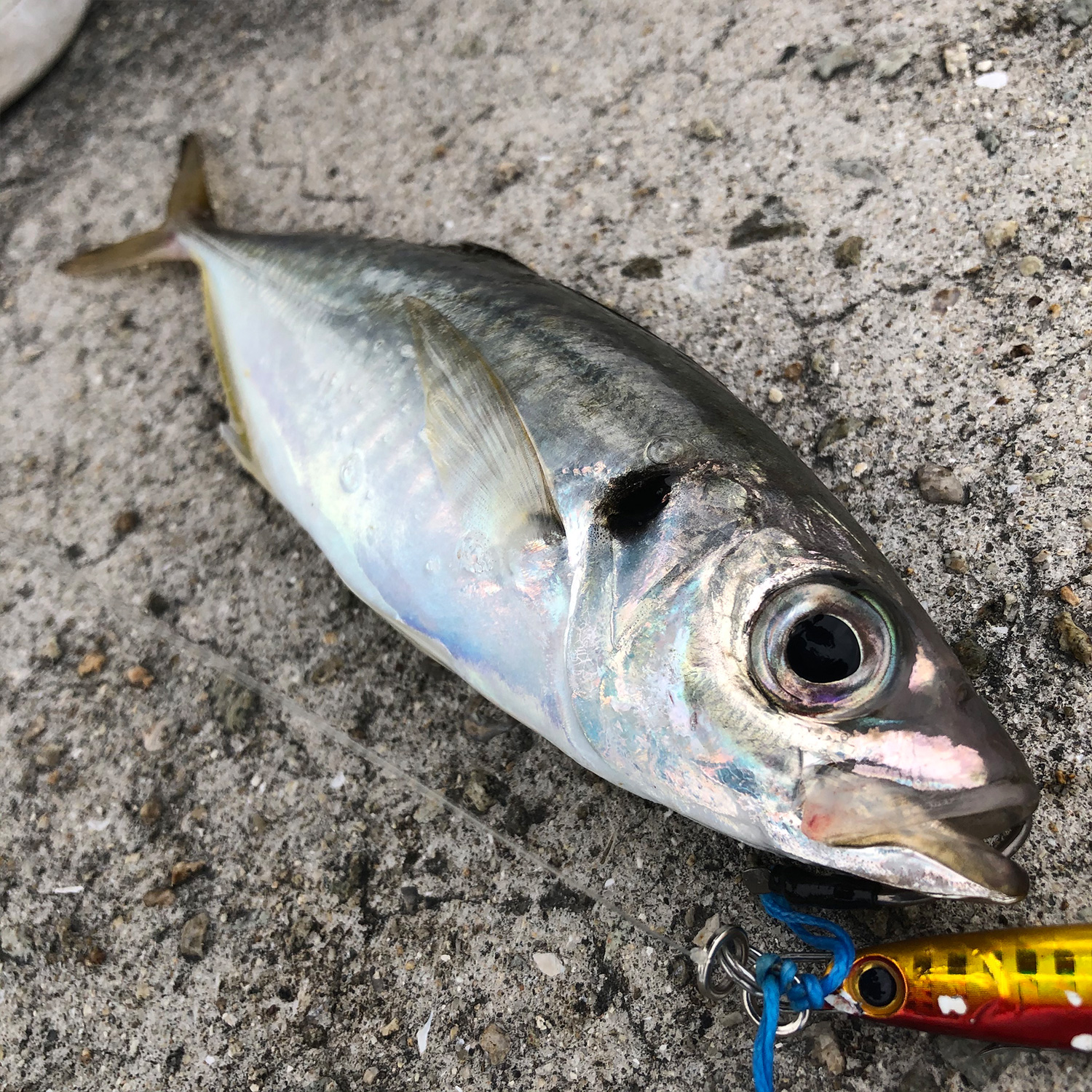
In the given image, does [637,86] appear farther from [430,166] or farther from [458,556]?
[458,556]

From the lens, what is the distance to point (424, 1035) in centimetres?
164

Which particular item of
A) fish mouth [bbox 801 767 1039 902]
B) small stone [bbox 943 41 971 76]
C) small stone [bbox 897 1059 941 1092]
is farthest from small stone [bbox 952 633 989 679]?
small stone [bbox 943 41 971 76]

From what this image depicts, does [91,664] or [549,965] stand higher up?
[91,664]

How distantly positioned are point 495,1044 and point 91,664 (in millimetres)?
1397

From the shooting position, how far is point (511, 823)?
1.77 metres

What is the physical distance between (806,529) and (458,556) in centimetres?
61

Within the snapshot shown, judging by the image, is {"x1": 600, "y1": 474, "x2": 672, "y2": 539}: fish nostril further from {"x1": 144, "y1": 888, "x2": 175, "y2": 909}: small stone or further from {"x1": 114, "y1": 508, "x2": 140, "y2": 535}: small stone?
{"x1": 114, "y1": 508, "x2": 140, "y2": 535}: small stone

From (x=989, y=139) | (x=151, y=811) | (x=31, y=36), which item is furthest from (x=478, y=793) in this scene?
(x=31, y=36)

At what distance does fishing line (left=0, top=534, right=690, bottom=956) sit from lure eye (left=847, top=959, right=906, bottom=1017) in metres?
0.35

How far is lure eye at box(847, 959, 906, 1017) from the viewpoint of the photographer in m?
1.32

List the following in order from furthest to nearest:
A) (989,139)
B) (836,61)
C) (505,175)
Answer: (505,175), (836,61), (989,139)

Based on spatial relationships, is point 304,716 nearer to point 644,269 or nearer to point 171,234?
point 644,269

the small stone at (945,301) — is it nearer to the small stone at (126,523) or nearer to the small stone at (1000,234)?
the small stone at (1000,234)

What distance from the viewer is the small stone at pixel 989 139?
207cm
